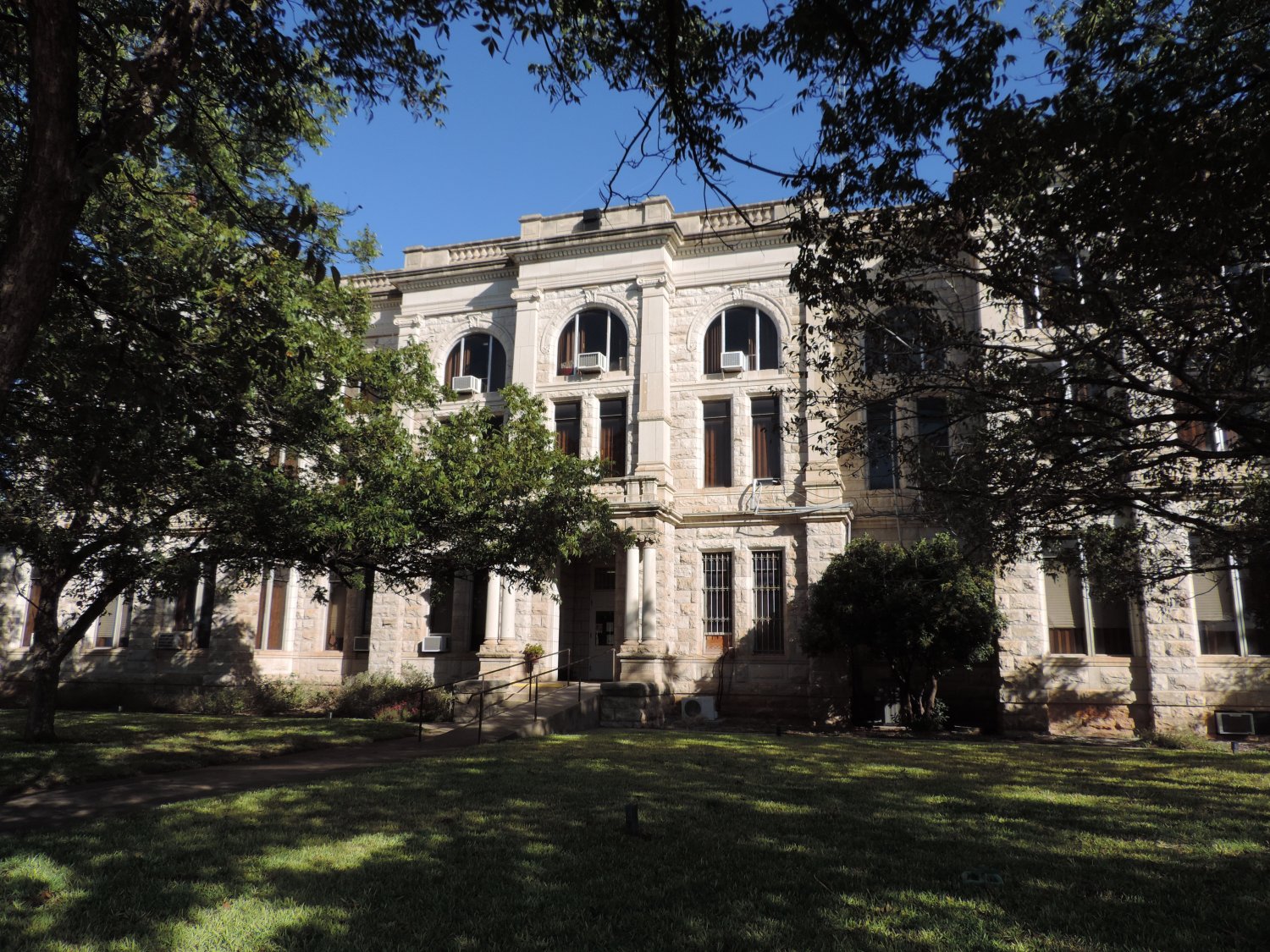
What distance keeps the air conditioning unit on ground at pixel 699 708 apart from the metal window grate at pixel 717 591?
88.8 inches

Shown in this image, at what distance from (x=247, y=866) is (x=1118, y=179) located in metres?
8.48

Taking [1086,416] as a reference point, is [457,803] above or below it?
below

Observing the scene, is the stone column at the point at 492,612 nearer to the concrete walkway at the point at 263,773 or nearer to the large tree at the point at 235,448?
the concrete walkway at the point at 263,773

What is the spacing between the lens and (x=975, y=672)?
71.4ft

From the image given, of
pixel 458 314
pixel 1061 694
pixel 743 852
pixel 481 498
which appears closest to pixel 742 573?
pixel 1061 694

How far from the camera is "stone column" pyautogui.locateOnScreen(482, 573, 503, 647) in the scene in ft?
75.8

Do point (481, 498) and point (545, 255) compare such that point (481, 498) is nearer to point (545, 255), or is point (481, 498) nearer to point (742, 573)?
point (742, 573)

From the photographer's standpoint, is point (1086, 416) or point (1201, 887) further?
point (1086, 416)

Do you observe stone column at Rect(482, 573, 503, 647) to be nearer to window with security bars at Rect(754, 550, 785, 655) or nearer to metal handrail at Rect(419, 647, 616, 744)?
metal handrail at Rect(419, 647, 616, 744)

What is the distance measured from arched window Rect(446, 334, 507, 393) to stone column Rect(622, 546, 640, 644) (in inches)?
288

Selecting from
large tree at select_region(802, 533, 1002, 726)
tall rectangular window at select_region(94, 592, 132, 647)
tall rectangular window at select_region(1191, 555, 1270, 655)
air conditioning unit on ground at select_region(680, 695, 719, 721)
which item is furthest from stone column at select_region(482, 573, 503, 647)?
tall rectangular window at select_region(1191, 555, 1270, 655)

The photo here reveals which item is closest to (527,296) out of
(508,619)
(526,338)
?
(526,338)

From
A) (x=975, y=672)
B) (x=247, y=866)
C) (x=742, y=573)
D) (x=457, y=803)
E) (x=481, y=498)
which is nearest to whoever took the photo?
(x=247, y=866)

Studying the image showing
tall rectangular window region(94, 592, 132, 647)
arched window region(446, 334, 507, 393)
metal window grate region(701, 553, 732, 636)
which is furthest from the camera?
tall rectangular window region(94, 592, 132, 647)
